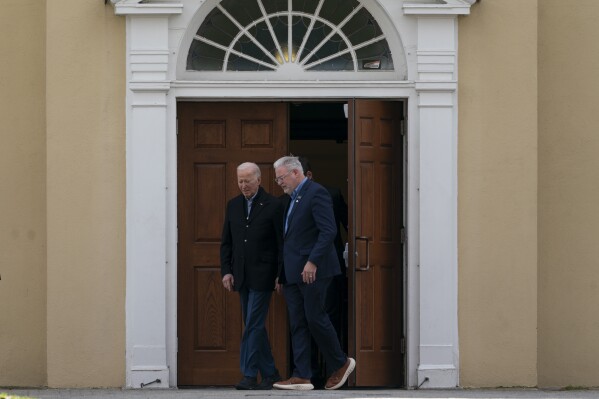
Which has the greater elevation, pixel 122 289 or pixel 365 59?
pixel 365 59

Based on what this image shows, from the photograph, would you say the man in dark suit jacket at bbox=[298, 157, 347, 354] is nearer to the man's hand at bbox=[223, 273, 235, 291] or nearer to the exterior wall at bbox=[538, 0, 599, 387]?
the man's hand at bbox=[223, 273, 235, 291]

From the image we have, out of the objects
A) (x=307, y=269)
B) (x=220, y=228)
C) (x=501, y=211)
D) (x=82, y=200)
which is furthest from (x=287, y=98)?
(x=501, y=211)

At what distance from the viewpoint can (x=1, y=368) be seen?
42.8ft

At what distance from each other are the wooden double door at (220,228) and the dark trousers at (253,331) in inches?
23.1

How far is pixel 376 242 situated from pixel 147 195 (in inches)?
79.2

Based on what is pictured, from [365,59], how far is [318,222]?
1754 mm

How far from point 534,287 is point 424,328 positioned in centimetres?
100

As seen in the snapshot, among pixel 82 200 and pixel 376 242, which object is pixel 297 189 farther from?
pixel 82 200

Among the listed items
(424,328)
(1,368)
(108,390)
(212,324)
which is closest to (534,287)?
(424,328)

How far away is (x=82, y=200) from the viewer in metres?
12.6

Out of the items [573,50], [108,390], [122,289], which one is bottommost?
[108,390]

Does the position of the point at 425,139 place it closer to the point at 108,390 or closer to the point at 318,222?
the point at 318,222

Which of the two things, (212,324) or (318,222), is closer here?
A: (318,222)

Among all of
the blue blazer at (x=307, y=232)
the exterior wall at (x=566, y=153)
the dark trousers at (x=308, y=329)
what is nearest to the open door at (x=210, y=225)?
the dark trousers at (x=308, y=329)
